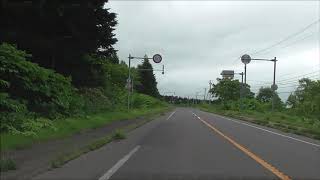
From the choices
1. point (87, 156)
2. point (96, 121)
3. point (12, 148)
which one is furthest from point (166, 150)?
point (96, 121)

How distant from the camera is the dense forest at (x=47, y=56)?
22406mm

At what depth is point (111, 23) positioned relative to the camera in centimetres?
3659

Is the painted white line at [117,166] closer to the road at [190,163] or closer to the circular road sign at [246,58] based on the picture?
the road at [190,163]

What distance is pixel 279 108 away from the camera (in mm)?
123938

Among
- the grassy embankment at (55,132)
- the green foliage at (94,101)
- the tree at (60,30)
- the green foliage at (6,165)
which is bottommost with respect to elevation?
the green foliage at (6,165)

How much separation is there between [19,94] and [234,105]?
99605 mm

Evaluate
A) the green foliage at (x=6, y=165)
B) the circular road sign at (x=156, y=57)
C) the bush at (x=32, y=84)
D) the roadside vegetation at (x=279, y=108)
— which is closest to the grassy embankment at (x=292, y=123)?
the roadside vegetation at (x=279, y=108)

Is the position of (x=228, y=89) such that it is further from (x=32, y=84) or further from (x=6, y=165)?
(x=6, y=165)

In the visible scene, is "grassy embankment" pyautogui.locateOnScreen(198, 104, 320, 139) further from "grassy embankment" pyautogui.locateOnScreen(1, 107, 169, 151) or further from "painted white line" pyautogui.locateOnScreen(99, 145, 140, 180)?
"painted white line" pyautogui.locateOnScreen(99, 145, 140, 180)

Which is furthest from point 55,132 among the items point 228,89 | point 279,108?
point 228,89

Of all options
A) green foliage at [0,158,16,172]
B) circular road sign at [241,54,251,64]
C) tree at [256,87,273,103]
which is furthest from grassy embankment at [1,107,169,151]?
tree at [256,87,273,103]

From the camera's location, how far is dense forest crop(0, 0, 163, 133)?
882 inches

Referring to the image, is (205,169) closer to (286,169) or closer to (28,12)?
(286,169)

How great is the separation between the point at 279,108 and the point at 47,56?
314 ft
